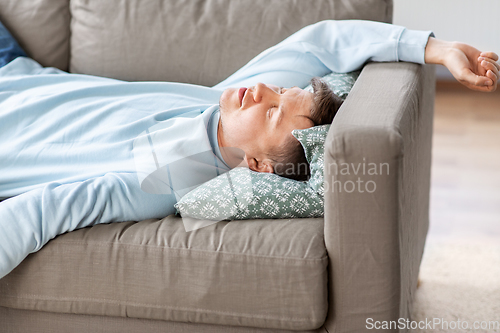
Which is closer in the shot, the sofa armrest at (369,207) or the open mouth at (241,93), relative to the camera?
the sofa armrest at (369,207)

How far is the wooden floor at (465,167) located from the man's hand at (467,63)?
801 mm

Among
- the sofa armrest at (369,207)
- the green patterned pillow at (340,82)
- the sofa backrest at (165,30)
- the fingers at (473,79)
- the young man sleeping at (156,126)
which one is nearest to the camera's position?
the sofa armrest at (369,207)

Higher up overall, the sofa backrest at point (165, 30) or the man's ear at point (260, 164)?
the sofa backrest at point (165, 30)

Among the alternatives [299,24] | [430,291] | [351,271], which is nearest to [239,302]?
[351,271]

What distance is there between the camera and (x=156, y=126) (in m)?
1.33

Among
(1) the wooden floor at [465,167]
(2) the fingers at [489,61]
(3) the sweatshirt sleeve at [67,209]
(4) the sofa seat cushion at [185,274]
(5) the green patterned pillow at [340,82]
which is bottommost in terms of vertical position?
(1) the wooden floor at [465,167]

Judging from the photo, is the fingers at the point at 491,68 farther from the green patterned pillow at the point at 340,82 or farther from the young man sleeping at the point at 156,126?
the green patterned pillow at the point at 340,82

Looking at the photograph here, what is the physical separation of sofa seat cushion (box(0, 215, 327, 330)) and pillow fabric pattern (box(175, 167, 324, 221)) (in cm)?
2

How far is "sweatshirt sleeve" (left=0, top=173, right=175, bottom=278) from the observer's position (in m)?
1.02

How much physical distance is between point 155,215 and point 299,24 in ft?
2.66

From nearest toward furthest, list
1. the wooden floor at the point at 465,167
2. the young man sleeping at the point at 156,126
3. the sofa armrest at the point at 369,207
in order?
the sofa armrest at the point at 369,207 < the young man sleeping at the point at 156,126 < the wooden floor at the point at 465,167

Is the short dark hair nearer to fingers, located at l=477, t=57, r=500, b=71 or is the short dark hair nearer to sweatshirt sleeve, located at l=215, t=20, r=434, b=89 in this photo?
sweatshirt sleeve, located at l=215, t=20, r=434, b=89

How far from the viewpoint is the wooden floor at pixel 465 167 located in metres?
1.94

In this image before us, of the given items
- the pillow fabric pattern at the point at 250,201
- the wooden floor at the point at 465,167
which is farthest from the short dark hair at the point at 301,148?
the wooden floor at the point at 465,167
